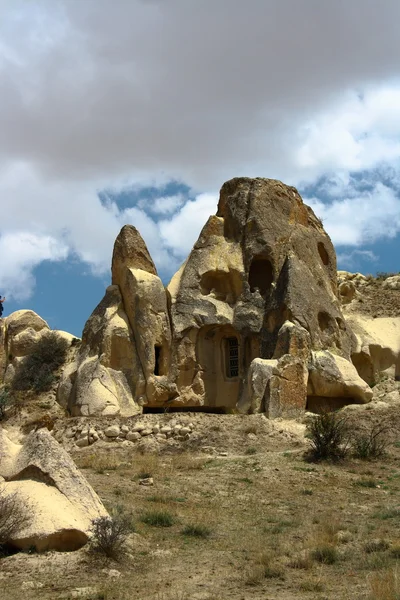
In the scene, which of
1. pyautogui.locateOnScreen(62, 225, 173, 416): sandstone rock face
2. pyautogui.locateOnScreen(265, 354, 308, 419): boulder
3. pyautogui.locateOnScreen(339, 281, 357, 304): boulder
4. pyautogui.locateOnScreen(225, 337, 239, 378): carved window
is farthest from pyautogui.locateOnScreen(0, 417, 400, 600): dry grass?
pyautogui.locateOnScreen(339, 281, 357, 304): boulder

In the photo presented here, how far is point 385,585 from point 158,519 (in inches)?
170

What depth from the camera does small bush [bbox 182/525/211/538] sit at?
35.9 ft

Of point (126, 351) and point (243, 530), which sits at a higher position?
point (126, 351)

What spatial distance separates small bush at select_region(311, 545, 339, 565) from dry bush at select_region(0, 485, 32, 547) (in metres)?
3.70

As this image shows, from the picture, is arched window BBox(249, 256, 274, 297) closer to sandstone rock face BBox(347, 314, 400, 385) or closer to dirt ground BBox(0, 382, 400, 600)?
sandstone rock face BBox(347, 314, 400, 385)

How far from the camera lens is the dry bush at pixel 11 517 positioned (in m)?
9.25

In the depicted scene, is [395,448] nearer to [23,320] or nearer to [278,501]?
[278,501]

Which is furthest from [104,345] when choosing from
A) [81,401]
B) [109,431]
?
[109,431]

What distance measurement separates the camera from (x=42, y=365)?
85.9ft

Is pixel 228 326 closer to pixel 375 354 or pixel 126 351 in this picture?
pixel 126 351

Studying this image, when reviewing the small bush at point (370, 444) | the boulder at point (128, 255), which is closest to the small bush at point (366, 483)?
the small bush at point (370, 444)

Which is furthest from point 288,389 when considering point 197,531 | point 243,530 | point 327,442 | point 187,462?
point 197,531

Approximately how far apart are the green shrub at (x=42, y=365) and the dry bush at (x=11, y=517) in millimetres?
15828

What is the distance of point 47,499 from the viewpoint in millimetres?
9680
